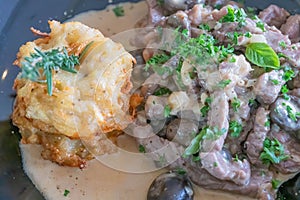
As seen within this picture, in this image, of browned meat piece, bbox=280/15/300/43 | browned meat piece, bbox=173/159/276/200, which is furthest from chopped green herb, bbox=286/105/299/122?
browned meat piece, bbox=280/15/300/43

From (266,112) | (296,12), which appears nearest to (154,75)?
(266,112)

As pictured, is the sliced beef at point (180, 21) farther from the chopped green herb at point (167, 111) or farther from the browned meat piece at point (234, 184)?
the browned meat piece at point (234, 184)

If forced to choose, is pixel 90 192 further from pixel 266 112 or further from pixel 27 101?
pixel 266 112

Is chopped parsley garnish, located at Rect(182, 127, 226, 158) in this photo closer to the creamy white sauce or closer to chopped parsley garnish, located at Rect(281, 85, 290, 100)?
the creamy white sauce

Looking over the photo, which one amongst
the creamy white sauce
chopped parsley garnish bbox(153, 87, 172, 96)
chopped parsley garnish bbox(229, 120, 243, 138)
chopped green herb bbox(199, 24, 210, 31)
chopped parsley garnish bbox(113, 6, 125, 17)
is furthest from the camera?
chopped parsley garnish bbox(113, 6, 125, 17)

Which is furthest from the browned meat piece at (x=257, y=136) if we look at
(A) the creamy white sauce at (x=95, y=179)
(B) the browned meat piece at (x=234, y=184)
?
(A) the creamy white sauce at (x=95, y=179)

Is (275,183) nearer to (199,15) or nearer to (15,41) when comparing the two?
(199,15)

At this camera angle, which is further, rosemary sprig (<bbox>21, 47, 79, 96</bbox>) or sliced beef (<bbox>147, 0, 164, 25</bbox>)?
sliced beef (<bbox>147, 0, 164, 25</bbox>)
